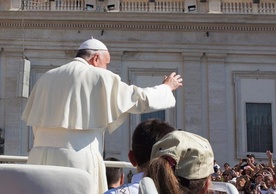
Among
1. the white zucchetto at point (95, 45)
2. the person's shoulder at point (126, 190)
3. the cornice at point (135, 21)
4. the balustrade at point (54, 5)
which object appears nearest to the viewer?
the person's shoulder at point (126, 190)

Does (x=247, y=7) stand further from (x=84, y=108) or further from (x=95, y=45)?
(x=84, y=108)

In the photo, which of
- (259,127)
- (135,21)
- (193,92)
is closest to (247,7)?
(193,92)

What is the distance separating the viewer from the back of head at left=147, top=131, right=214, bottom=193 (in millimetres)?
1886

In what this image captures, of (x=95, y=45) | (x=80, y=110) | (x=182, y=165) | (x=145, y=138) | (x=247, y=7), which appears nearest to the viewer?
(x=182, y=165)

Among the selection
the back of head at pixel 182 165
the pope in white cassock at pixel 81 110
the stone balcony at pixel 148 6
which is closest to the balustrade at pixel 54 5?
the stone balcony at pixel 148 6

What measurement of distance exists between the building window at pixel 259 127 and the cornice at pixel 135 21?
3006 mm

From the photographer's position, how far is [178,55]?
22.0 meters

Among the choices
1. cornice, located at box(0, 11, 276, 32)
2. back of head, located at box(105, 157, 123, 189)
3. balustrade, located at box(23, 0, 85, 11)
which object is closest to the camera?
back of head, located at box(105, 157, 123, 189)

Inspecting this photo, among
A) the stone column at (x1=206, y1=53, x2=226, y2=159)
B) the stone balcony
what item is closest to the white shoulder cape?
the stone column at (x1=206, y1=53, x2=226, y2=159)

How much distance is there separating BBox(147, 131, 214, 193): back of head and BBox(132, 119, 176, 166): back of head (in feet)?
2.48

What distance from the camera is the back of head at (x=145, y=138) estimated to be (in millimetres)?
2781

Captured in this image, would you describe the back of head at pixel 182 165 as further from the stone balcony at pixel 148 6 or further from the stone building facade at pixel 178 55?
the stone balcony at pixel 148 6

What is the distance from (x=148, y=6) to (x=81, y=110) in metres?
19.3

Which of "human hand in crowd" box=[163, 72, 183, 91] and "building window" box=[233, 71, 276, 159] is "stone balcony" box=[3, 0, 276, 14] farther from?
"human hand in crowd" box=[163, 72, 183, 91]
